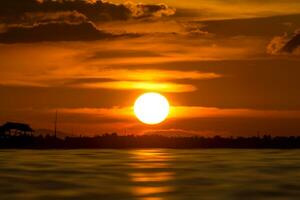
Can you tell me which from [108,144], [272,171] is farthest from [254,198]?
[108,144]

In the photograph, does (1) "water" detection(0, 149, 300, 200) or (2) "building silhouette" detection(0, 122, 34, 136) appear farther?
(2) "building silhouette" detection(0, 122, 34, 136)

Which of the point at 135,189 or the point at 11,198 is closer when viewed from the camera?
the point at 11,198

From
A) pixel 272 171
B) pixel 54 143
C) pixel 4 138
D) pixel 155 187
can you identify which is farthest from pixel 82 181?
pixel 54 143

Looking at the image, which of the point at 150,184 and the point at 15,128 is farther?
the point at 15,128

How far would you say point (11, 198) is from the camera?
1305 inches

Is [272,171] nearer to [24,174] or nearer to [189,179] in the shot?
[189,179]

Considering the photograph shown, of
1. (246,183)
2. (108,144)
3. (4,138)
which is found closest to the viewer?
(246,183)

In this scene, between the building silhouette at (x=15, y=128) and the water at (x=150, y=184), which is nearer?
the water at (x=150, y=184)

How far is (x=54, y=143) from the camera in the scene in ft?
577

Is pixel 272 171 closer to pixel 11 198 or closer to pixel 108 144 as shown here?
pixel 11 198

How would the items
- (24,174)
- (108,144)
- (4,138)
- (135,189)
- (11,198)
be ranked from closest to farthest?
(11,198) < (135,189) < (24,174) < (4,138) < (108,144)

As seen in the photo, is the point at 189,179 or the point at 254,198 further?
the point at 189,179

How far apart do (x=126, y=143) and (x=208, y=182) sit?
154653 mm

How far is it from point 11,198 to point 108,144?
159487 mm
